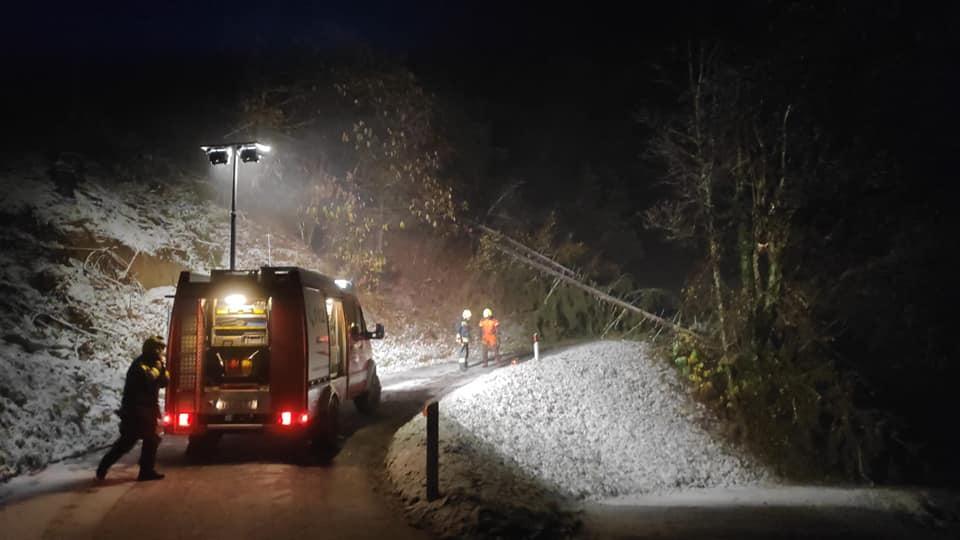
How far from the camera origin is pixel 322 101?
83.1 feet

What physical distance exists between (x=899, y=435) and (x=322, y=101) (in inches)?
798

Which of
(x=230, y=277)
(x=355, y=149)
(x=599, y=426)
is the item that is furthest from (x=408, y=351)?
(x=230, y=277)

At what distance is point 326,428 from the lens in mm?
10820

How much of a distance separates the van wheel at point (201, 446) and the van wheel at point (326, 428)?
1.59 meters

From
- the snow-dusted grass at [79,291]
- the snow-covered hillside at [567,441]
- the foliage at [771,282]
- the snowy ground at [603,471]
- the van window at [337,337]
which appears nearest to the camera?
the snowy ground at [603,471]

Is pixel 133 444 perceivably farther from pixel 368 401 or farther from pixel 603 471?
pixel 603 471

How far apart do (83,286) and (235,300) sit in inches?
351

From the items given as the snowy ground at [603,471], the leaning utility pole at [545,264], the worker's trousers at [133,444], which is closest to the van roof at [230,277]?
the worker's trousers at [133,444]

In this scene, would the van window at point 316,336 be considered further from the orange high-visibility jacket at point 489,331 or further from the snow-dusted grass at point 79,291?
the orange high-visibility jacket at point 489,331

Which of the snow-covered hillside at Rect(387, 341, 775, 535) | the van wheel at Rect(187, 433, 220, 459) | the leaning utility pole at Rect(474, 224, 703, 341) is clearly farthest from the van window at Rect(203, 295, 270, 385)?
the leaning utility pole at Rect(474, 224, 703, 341)

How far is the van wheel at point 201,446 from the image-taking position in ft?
35.0

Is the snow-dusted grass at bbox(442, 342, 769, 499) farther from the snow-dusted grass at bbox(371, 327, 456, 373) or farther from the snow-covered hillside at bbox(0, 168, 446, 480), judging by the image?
the snow-covered hillside at bbox(0, 168, 446, 480)

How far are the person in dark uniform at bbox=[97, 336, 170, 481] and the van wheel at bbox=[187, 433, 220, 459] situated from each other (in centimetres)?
110

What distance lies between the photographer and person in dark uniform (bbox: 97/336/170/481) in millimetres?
9234
